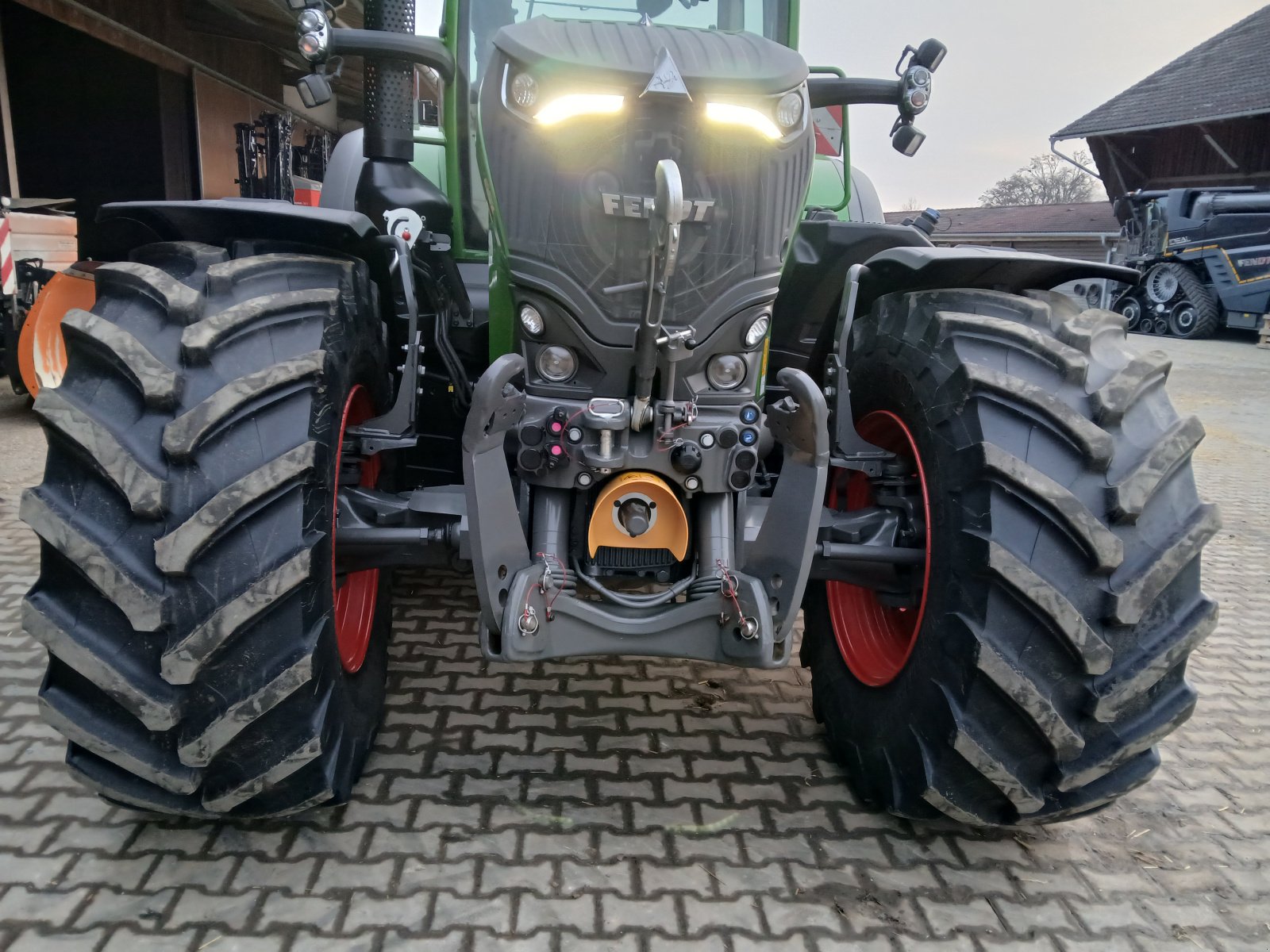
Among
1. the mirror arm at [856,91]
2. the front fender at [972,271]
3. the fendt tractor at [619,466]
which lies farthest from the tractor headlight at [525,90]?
the front fender at [972,271]

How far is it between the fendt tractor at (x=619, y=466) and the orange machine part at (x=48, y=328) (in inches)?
191

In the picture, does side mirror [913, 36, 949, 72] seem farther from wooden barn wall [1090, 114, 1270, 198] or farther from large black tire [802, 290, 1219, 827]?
wooden barn wall [1090, 114, 1270, 198]

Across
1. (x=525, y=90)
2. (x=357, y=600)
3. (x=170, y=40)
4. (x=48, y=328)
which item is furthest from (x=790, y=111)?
(x=170, y=40)

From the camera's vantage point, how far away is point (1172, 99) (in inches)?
1008

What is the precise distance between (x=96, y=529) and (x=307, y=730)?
588mm

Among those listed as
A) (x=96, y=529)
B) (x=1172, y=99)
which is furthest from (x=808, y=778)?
(x=1172, y=99)

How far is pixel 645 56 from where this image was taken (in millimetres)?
2082

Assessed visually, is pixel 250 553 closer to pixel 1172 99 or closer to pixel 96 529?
pixel 96 529

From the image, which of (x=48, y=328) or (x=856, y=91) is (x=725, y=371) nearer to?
(x=856, y=91)

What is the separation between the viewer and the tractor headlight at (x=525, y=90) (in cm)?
208

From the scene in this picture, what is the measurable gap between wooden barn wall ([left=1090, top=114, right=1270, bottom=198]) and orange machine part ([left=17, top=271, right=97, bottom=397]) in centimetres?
2483

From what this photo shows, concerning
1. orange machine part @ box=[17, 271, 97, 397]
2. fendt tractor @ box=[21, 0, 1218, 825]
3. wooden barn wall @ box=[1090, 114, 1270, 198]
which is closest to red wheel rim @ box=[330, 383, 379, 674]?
fendt tractor @ box=[21, 0, 1218, 825]

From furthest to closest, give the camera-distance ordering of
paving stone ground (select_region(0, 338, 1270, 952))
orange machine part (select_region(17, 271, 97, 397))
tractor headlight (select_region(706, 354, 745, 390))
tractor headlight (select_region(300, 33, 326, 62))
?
orange machine part (select_region(17, 271, 97, 397)) < tractor headlight (select_region(706, 354, 745, 390)) < tractor headlight (select_region(300, 33, 326, 62)) < paving stone ground (select_region(0, 338, 1270, 952))

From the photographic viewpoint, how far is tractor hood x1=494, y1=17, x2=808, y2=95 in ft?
6.70
